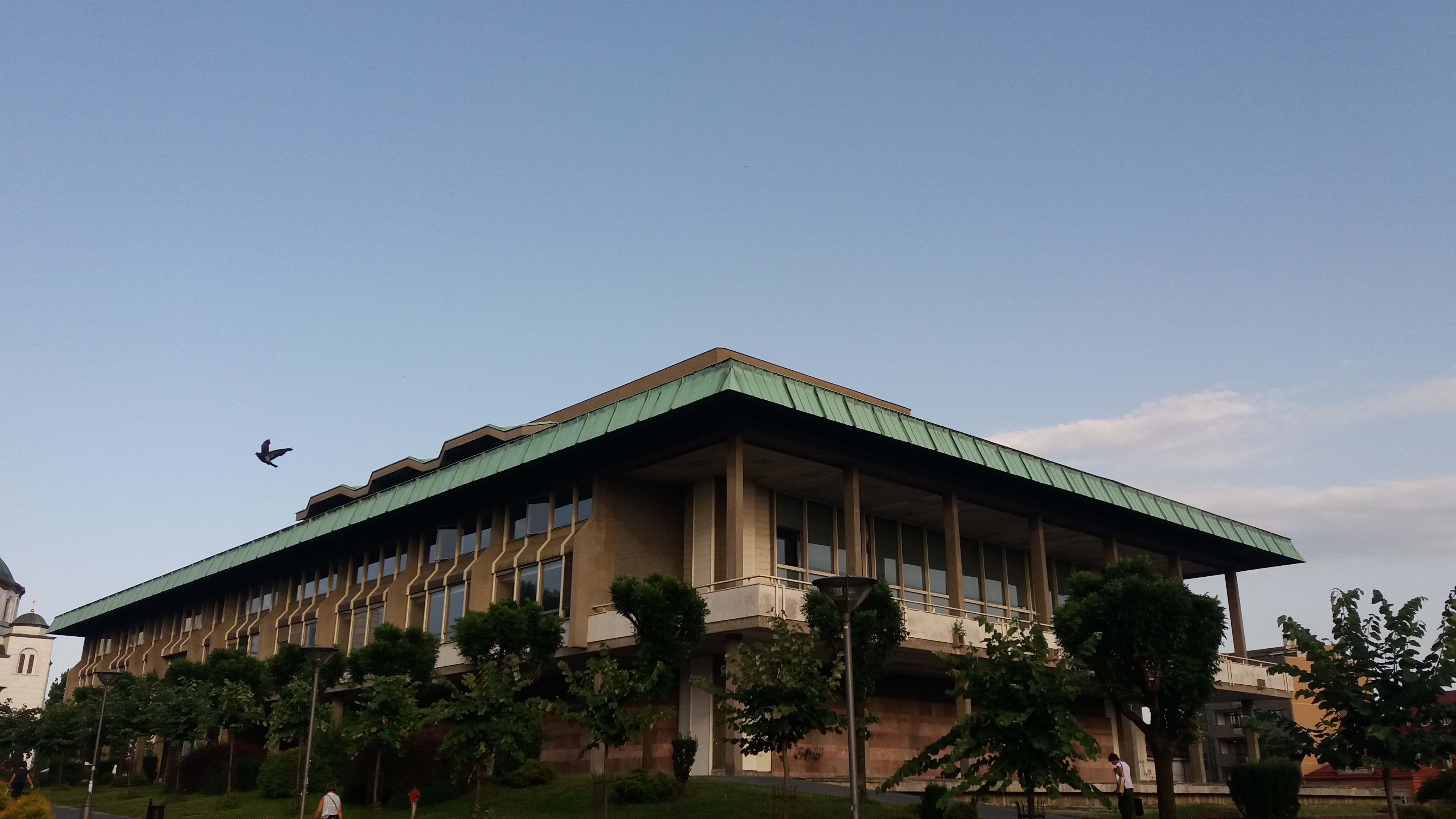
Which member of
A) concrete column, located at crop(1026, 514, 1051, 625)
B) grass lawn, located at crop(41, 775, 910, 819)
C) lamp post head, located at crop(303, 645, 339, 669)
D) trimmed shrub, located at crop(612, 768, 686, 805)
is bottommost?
grass lawn, located at crop(41, 775, 910, 819)

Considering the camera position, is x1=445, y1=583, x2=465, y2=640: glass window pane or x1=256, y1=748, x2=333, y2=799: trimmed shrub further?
x1=445, y1=583, x2=465, y2=640: glass window pane

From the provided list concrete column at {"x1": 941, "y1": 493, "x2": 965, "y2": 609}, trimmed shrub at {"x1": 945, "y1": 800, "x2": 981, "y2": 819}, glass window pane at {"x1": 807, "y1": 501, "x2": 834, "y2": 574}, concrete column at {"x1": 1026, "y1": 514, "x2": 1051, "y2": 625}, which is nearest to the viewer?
trimmed shrub at {"x1": 945, "y1": 800, "x2": 981, "y2": 819}

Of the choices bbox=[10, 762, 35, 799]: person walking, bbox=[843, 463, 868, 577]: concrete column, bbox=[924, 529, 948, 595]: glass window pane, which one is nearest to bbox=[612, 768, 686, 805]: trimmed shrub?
bbox=[843, 463, 868, 577]: concrete column

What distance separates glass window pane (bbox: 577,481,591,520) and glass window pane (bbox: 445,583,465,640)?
22.7 ft

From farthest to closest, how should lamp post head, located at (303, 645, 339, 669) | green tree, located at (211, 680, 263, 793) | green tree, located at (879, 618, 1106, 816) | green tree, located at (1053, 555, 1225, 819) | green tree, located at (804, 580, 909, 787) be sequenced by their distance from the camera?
1. green tree, located at (211, 680, 263, 793)
2. lamp post head, located at (303, 645, 339, 669)
3. green tree, located at (804, 580, 909, 787)
4. green tree, located at (1053, 555, 1225, 819)
5. green tree, located at (879, 618, 1106, 816)

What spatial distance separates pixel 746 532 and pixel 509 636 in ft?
31.7

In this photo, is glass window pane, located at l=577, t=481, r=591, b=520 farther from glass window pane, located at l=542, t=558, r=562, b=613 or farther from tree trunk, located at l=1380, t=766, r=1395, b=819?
tree trunk, located at l=1380, t=766, r=1395, b=819

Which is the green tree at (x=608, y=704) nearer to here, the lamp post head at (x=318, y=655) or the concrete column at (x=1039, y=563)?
the lamp post head at (x=318, y=655)

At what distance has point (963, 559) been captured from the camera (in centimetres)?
4506

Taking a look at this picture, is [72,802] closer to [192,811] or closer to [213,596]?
[192,811]

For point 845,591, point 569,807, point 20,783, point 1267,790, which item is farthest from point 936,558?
point 20,783

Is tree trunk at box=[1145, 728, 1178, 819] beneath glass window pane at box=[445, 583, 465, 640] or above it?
beneath

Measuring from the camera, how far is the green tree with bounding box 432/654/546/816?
27.0 meters

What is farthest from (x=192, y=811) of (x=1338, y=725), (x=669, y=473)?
(x=1338, y=725)
